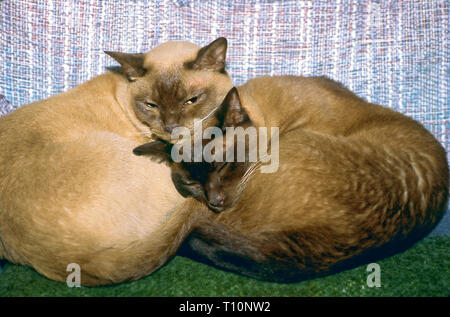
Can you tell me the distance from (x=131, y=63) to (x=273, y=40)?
767 millimetres

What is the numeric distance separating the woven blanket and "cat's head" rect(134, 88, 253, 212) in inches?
23.7

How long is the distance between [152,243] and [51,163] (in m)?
0.42

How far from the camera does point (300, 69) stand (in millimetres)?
1978

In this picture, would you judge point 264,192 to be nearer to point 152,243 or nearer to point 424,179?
point 152,243

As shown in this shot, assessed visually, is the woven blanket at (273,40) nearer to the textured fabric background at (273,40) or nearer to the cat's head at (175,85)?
the textured fabric background at (273,40)

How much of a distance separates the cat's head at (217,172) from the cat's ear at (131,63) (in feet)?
1.25

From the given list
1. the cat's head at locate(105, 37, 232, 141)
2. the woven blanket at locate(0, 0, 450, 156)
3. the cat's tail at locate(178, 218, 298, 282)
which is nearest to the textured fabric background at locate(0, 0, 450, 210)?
the woven blanket at locate(0, 0, 450, 156)

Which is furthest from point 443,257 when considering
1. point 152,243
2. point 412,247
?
point 152,243

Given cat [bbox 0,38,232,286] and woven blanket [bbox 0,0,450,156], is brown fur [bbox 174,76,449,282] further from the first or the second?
woven blanket [bbox 0,0,450,156]

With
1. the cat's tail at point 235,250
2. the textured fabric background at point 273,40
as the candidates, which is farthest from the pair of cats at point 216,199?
the textured fabric background at point 273,40

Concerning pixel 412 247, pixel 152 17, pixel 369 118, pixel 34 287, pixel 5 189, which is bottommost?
pixel 34 287

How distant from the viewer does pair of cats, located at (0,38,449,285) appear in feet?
3.70

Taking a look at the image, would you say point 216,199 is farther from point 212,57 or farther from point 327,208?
point 212,57

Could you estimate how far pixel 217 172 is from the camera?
1.40 m
